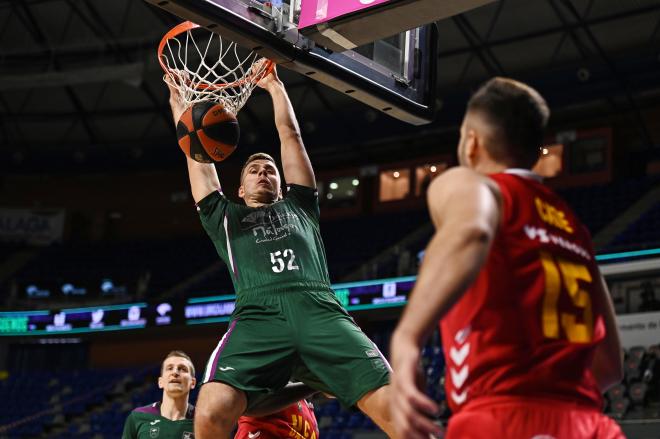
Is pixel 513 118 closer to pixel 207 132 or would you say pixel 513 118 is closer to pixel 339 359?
pixel 339 359

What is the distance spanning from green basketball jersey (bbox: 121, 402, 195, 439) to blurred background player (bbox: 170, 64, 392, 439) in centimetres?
228

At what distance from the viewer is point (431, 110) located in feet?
18.4

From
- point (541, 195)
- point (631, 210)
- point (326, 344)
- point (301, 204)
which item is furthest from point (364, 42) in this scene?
point (631, 210)

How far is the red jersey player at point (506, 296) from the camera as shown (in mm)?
2246

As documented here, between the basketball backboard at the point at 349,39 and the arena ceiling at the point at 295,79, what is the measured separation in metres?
14.3

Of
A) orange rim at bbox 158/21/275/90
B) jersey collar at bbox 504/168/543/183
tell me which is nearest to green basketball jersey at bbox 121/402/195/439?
orange rim at bbox 158/21/275/90

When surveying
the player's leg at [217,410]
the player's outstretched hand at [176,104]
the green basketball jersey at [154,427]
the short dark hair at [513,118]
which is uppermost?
the player's outstretched hand at [176,104]

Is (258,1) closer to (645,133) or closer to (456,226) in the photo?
(456,226)

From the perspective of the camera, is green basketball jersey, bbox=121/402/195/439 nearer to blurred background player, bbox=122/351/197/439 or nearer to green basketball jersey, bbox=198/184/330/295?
blurred background player, bbox=122/351/197/439

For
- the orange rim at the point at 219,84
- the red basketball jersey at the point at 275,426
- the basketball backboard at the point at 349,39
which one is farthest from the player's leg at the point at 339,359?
the orange rim at the point at 219,84

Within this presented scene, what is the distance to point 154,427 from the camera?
679 cm

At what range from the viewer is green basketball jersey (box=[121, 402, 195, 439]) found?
22.2 feet

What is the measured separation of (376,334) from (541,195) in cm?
1881

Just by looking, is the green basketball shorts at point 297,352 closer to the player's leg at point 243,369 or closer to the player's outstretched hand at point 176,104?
the player's leg at point 243,369
